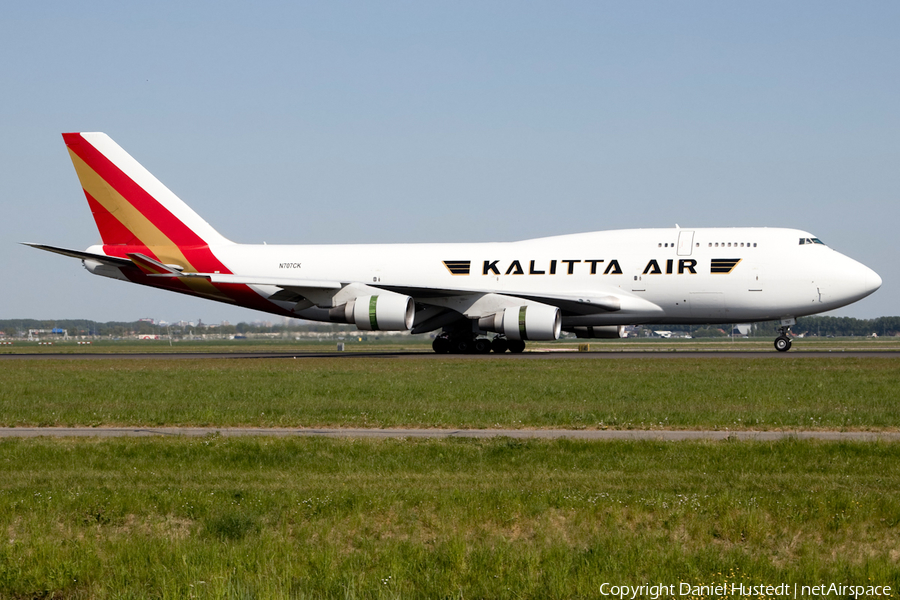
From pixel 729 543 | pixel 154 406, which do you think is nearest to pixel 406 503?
pixel 729 543

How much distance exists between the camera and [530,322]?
119ft

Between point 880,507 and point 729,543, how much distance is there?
6.25 ft

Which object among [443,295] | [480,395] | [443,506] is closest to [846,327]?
[443,295]

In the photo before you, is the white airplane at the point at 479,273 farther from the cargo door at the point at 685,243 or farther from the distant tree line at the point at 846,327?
the distant tree line at the point at 846,327

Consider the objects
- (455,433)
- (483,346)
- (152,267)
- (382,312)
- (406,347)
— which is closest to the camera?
(455,433)

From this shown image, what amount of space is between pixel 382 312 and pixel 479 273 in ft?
17.0

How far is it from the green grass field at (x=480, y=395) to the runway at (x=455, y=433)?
0.58 m

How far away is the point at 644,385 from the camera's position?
78.5 feet

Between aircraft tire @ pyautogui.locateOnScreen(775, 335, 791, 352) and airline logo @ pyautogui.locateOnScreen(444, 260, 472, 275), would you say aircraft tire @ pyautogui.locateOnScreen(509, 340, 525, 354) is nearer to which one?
airline logo @ pyautogui.locateOnScreen(444, 260, 472, 275)

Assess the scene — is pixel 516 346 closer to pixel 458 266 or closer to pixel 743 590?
pixel 458 266

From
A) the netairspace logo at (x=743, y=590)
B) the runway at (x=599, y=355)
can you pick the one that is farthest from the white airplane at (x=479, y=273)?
the netairspace logo at (x=743, y=590)

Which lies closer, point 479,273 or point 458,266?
point 479,273

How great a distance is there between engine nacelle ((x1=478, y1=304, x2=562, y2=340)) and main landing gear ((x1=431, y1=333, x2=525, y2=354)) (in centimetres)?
353

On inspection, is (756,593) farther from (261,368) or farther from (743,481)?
(261,368)
